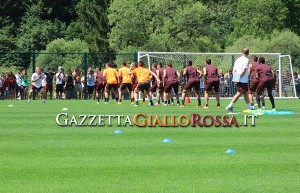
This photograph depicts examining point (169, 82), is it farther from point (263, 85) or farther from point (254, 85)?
point (263, 85)

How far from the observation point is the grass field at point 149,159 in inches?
449

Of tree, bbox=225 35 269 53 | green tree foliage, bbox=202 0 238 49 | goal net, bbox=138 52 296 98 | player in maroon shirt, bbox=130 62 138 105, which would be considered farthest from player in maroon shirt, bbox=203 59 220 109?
green tree foliage, bbox=202 0 238 49

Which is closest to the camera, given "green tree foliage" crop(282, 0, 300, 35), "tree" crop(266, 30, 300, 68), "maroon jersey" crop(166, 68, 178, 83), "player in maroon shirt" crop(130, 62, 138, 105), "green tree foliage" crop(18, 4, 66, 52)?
"maroon jersey" crop(166, 68, 178, 83)

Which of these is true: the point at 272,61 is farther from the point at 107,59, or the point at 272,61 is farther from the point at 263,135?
the point at 263,135

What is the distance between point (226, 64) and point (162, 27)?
25.2m

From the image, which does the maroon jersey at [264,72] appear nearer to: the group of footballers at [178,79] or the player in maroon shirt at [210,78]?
the group of footballers at [178,79]

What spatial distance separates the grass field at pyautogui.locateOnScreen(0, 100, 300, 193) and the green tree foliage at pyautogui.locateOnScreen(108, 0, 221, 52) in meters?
54.6

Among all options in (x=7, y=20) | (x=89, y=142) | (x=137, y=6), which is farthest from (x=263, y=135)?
(x=7, y=20)

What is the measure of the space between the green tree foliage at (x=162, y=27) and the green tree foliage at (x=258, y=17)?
586 cm

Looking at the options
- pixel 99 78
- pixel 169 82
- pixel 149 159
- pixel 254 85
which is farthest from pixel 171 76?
pixel 149 159

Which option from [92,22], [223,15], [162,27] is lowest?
[162,27]

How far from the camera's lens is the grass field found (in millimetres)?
11417

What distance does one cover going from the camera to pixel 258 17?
83.6 meters

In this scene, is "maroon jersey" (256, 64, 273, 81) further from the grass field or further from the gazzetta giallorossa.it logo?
the grass field
